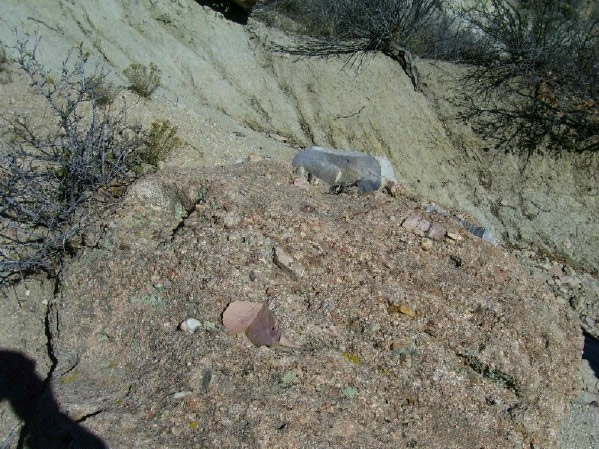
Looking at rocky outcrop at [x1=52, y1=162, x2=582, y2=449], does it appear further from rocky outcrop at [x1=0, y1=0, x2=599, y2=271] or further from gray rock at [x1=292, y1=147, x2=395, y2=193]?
rocky outcrop at [x1=0, y1=0, x2=599, y2=271]

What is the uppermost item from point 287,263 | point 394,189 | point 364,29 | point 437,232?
point 364,29

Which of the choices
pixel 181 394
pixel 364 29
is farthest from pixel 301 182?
pixel 364 29

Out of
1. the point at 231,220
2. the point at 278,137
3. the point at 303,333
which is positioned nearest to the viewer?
the point at 303,333

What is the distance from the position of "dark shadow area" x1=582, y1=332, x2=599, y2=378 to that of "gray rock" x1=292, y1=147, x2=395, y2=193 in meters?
2.67

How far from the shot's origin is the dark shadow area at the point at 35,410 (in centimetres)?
348

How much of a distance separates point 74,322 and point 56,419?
83cm

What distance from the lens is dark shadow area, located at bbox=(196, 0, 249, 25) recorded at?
887cm

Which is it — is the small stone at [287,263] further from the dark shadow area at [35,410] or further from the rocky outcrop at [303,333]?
the dark shadow area at [35,410]

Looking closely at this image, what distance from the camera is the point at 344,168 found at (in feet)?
19.7

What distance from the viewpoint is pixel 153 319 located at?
13.7 feet

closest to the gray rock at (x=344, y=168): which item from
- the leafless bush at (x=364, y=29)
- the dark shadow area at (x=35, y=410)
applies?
the dark shadow area at (x=35, y=410)

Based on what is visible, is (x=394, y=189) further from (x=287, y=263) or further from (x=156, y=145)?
(x=156, y=145)

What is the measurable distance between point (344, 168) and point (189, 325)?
8.49 ft

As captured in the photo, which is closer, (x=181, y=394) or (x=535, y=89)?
(x=181, y=394)
